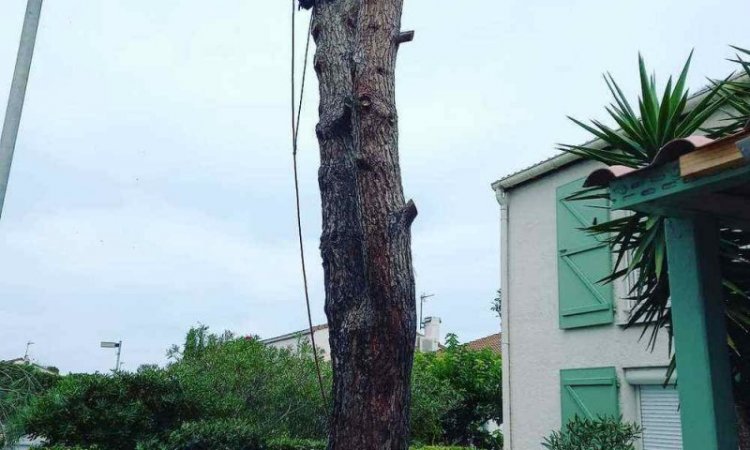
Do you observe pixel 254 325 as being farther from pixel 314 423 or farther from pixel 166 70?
pixel 166 70

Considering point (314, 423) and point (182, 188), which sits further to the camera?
point (182, 188)

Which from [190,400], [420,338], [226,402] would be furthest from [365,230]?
[420,338]

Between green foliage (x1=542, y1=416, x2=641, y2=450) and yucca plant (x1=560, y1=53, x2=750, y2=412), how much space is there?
5.86 feet

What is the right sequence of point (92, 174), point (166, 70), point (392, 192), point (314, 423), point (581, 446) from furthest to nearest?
point (92, 174)
point (314, 423)
point (166, 70)
point (581, 446)
point (392, 192)

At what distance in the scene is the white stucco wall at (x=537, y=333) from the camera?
8992 millimetres

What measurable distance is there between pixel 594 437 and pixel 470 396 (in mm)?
9107

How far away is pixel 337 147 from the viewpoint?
4.64m

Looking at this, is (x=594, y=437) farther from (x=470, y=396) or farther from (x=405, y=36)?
(x=470, y=396)

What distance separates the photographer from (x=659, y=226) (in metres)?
4.93

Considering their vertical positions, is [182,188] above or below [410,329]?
above

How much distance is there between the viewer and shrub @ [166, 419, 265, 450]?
923 cm

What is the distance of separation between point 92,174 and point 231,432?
588 cm

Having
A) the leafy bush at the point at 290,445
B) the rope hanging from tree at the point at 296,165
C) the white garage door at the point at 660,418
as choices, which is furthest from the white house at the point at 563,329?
the rope hanging from tree at the point at 296,165

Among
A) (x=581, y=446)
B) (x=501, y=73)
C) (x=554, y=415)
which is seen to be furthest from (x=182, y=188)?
(x=581, y=446)
